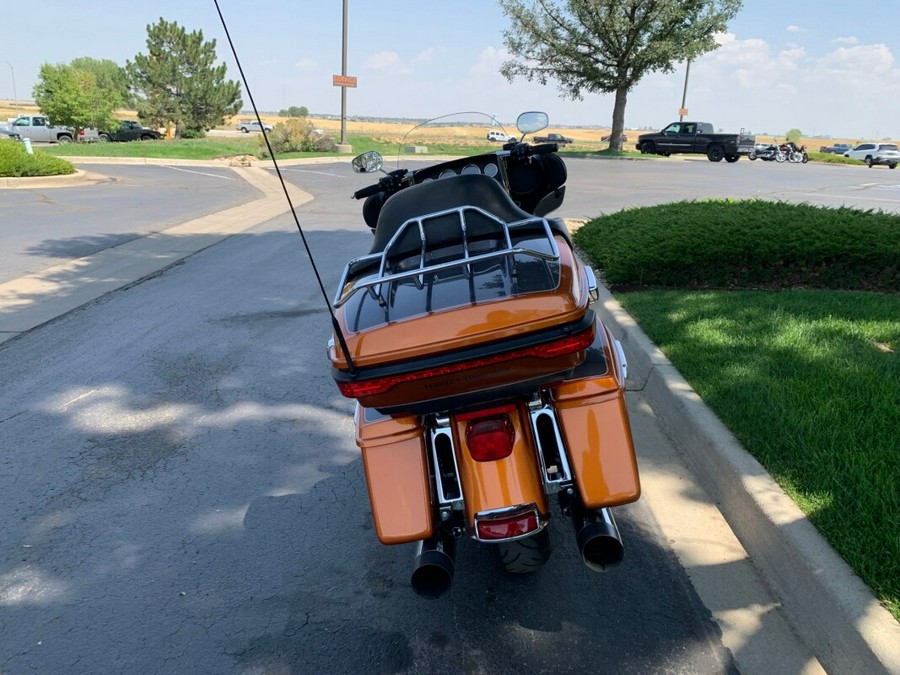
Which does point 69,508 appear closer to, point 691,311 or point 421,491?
point 421,491

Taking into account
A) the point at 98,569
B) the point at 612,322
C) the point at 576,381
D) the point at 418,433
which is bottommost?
the point at 98,569

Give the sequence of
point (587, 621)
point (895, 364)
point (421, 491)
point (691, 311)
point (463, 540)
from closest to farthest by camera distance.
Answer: point (421, 491) → point (587, 621) → point (463, 540) → point (895, 364) → point (691, 311)

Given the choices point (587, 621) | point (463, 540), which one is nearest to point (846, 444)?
point (587, 621)

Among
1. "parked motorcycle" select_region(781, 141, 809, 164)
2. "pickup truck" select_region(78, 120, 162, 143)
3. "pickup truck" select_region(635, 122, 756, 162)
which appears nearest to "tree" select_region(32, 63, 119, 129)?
"pickup truck" select_region(78, 120, 162, 143)

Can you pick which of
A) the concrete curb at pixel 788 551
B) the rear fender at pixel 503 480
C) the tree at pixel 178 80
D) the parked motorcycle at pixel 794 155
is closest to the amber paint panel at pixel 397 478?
the rear fender at pixel 503 480

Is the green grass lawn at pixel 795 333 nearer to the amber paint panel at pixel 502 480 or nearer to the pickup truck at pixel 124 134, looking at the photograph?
the amber paint panel at pixel 502 480

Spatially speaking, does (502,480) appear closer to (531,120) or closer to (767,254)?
(531,120)

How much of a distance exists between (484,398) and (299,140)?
3195cm

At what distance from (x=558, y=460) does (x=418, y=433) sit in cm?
54

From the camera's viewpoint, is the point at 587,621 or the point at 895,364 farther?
the point at 895,364

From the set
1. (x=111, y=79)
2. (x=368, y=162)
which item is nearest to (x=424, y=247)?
(x=368, y=162)

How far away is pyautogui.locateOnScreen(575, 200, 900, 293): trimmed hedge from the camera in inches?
243

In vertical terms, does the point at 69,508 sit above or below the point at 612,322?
below

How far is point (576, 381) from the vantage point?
253 centimetres
